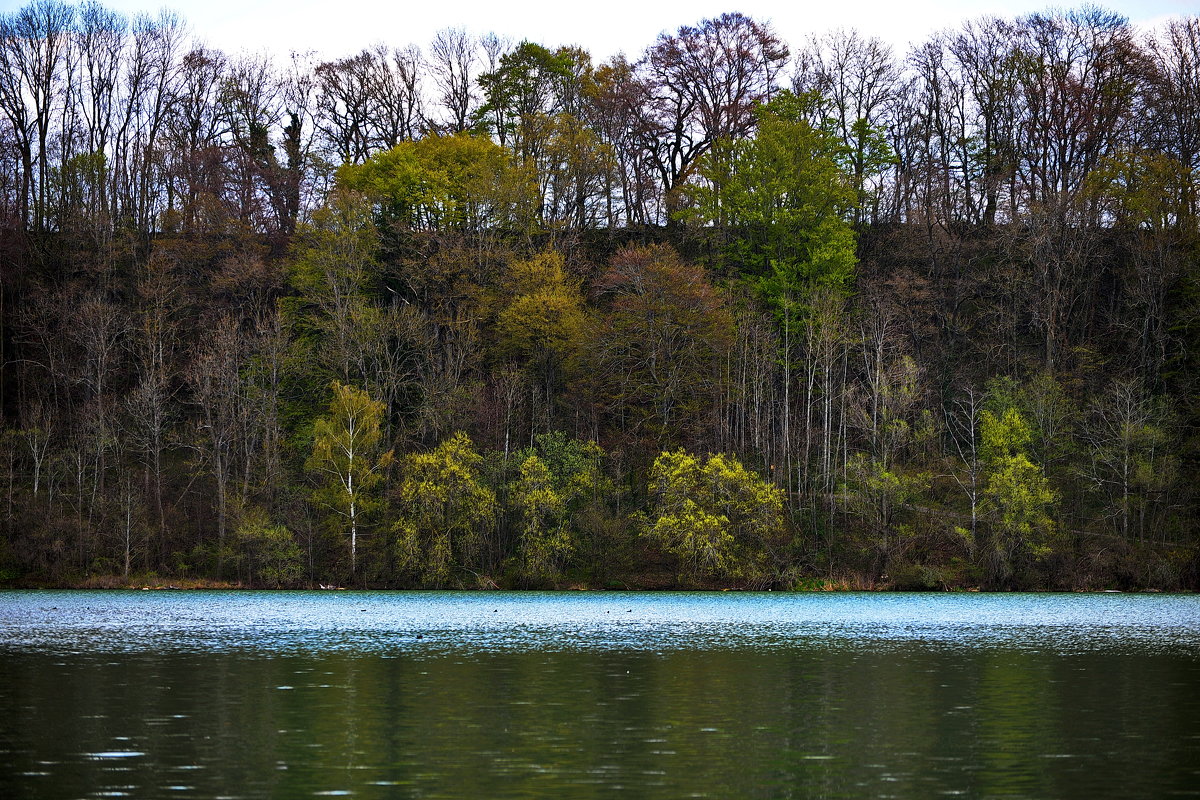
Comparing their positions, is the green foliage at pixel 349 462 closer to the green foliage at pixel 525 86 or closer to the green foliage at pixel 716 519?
the green foliage at pixel 716 519

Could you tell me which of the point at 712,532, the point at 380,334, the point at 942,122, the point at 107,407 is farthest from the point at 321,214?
the point at 942,122

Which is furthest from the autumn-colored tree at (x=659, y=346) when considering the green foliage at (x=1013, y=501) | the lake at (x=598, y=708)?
the lake at (x=598, y=708)

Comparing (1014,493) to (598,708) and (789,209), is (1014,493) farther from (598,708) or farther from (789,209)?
(598,708)

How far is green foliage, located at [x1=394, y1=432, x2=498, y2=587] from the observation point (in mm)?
64062

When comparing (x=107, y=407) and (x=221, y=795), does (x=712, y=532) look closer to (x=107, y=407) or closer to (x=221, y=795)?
(x=107, y=407)

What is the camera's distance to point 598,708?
22000 mm

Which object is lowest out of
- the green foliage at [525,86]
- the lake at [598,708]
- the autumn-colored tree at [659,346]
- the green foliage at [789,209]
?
the lake at [598,708]

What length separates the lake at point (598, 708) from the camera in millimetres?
15727

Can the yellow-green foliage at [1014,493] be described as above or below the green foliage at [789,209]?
below

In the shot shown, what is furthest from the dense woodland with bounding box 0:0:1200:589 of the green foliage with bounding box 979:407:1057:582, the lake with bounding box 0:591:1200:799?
the lake with bounding box 0:591:1200:799

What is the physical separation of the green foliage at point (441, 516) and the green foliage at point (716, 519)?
8.99m

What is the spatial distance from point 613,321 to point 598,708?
52532 millimetres

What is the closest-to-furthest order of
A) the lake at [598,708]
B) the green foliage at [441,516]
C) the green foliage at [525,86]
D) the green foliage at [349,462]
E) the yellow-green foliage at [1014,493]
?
the lake at [598,708] < the yellow-green foliage at [1014,493] < the green foliage at [441,516] < the green foliage at [349,462] < the green foliage at [525,86]

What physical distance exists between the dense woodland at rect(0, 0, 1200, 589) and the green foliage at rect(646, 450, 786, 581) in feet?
0.72
